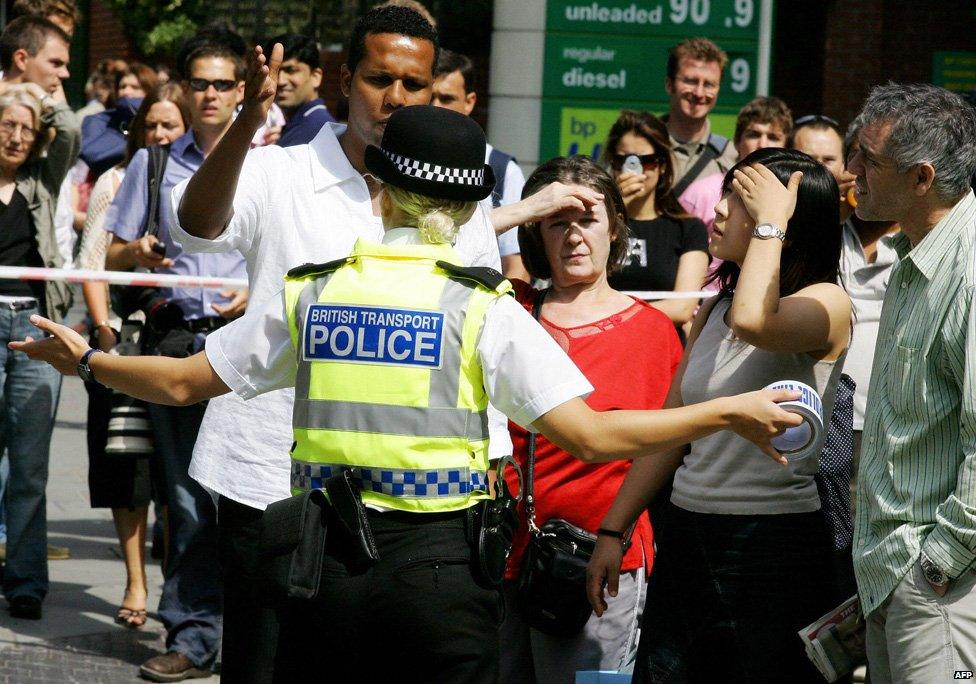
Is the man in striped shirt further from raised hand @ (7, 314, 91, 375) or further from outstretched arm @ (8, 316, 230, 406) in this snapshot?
raised hand @ (7, 314, 91, 375)

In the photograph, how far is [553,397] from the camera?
9.08ft

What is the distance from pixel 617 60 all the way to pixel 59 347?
567 cm

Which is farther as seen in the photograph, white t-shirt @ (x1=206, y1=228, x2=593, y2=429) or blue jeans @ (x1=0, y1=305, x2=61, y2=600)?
blue jeans @ (x1=0, y1=305, x2=61, y2=600)

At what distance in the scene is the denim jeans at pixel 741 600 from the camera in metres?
3.37

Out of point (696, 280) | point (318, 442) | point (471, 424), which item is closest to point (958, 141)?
point (471, 424)

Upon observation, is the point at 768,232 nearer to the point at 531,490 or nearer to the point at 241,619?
the point at 531,490

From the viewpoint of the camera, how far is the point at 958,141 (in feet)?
10.2

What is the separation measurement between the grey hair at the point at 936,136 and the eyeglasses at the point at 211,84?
11.5 feet

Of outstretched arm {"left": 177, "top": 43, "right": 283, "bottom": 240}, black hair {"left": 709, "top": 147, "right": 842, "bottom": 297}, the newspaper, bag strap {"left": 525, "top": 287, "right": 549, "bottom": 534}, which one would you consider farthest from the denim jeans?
outstretched arm {"left": 177, "top": 43, "right": 283, "bottom": 240}

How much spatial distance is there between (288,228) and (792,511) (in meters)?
1.45

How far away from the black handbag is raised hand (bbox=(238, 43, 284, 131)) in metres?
1.38

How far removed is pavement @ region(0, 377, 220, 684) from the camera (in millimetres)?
5391

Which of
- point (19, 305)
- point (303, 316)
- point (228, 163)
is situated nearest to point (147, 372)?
point (303, 316)

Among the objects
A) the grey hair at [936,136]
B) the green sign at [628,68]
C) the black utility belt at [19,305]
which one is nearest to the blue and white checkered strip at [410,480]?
the grey hair at [936,136]
